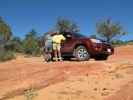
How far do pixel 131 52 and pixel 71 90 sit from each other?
25244 millimetres

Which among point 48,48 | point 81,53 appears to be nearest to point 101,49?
point 81,53

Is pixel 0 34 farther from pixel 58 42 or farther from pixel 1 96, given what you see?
pixel 1 96

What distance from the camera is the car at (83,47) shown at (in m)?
20.2

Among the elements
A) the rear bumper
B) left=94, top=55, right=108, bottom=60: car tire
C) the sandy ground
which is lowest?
the sandy ground

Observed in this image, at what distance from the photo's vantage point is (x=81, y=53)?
67.4ft

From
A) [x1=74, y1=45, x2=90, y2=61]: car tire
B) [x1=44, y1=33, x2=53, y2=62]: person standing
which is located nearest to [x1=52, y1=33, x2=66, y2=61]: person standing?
[x1=44, y1=33, x2=53, y2=62]: person standing

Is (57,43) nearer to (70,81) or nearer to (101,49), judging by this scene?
(101,49)

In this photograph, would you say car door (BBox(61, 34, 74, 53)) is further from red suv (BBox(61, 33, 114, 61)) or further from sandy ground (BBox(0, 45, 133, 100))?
sandy ground (BBox(0, 45, 133, 100))

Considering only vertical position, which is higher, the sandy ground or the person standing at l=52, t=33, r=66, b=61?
the person standing at l=52, t=33, r=66, b=61

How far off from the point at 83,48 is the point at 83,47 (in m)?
0.05

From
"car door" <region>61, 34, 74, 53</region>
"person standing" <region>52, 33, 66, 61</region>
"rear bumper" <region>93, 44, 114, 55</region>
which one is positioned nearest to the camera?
"rear bumper" <region>93, 44, 114, 55</region>

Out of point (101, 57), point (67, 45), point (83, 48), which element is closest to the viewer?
point (83, 48)

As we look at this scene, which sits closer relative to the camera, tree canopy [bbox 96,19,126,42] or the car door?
the car door

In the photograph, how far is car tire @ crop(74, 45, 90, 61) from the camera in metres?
20.4
